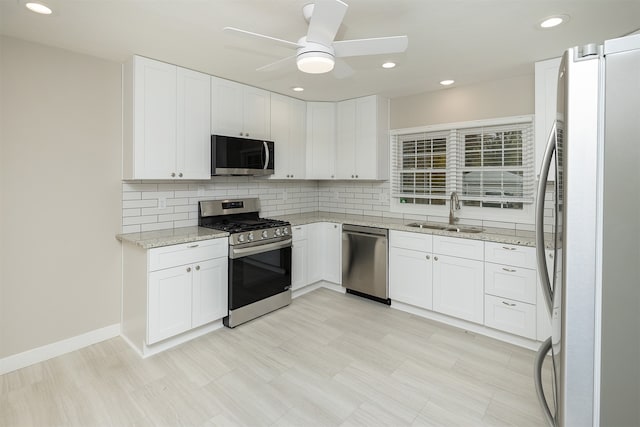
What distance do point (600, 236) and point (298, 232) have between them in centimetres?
323

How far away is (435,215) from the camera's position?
389 cm

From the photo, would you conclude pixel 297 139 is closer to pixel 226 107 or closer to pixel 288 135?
pixel 288 135

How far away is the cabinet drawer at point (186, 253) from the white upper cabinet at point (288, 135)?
49.4 inches

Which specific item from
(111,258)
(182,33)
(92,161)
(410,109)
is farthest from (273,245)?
(410,109)

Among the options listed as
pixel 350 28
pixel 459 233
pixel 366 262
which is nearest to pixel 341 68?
pixel 350 28

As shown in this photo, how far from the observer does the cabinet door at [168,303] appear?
8.68 feet

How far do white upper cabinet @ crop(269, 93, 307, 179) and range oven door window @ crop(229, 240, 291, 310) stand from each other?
3.42 ft

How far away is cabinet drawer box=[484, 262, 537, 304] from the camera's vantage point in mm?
2787

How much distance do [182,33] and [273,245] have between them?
6.63 ft

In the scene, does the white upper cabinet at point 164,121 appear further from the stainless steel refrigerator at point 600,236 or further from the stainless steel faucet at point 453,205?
the stainless steel refrigerator at point 600,236

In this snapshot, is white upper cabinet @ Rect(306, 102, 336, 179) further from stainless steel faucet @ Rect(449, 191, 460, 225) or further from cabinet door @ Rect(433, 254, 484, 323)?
cabinet door @ Rect(433, 254, 484, 323)

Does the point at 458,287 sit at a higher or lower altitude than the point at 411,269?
lower

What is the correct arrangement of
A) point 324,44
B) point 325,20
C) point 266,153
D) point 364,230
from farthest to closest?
point 364,230, point 266,153, point 324,44, point 325,20

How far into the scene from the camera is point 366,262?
12.6ft
